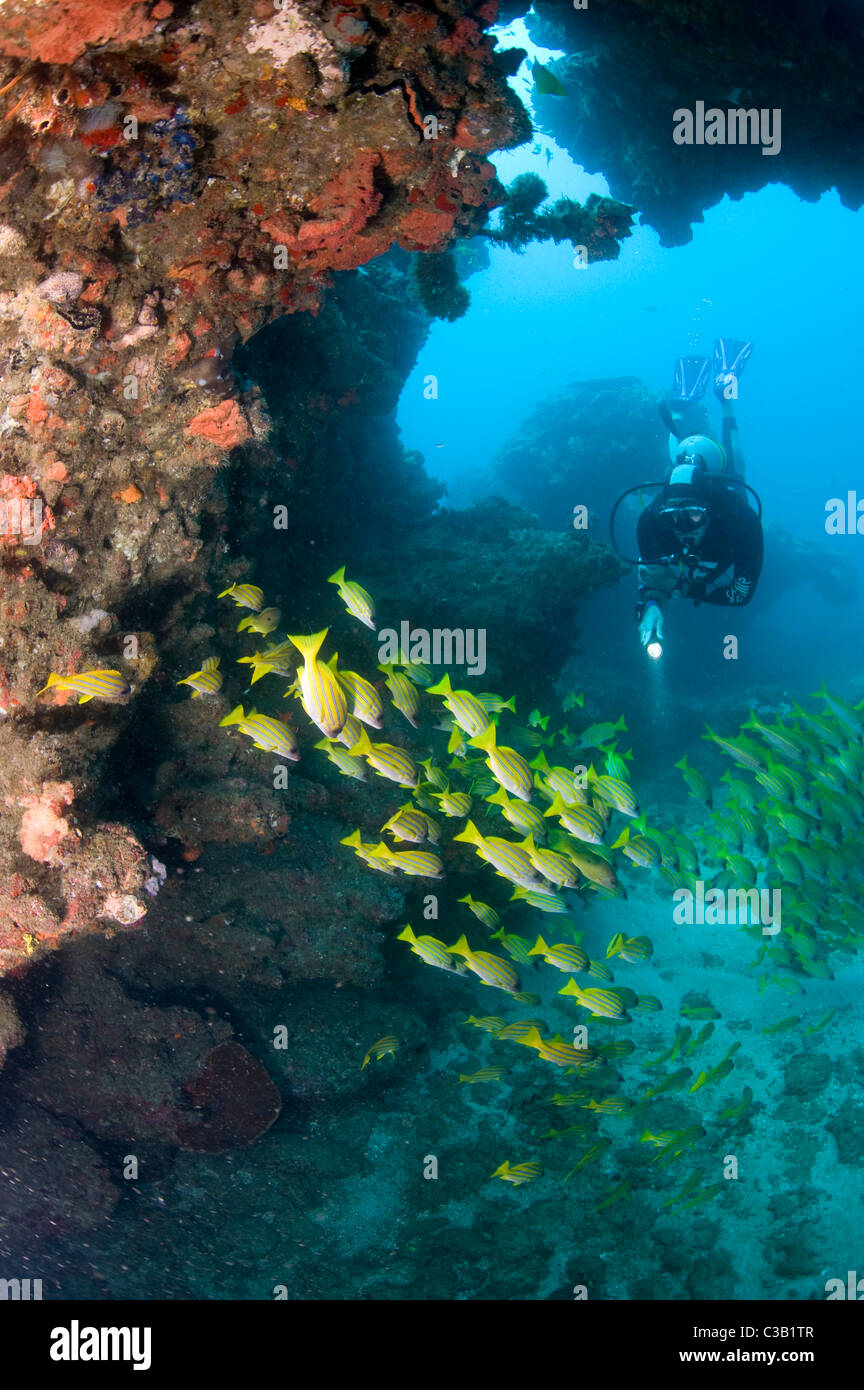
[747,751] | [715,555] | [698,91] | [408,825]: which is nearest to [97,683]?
[408,825]

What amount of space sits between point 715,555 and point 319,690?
763cm

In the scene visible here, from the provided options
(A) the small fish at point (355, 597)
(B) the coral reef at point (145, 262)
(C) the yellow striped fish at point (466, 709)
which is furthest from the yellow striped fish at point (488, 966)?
(A) the small fish at point (355, 597)

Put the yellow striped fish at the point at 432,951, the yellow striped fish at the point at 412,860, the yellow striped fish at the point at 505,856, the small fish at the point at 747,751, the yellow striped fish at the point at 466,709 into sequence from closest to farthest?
the yellow striped fish at the point at 505,856 → the yellow striped fish at the point at 412,860 → the yellow striped fish at the point at 466,709 → the yellow striped fish at the point at 432,951 → the small fish at the point at 747,751

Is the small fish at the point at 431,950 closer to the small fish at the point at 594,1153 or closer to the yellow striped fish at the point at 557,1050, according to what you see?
the yellow striped fish at the point at 557,1050

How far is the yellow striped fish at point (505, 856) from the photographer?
4164mm

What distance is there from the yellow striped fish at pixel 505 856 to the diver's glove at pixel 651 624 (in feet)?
17.5

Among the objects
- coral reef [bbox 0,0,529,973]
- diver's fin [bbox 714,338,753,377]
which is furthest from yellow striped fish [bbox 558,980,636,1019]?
diver's fin [bbox 714,338,753,377]

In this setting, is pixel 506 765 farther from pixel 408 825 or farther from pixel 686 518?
pixel 686 518

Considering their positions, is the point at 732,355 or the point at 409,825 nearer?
the point at 409,825

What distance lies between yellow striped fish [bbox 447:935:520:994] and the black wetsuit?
19.5 ft

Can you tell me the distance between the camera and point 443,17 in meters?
4.08

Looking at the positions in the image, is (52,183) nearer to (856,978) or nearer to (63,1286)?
(63,1286)

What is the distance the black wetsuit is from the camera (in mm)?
8680

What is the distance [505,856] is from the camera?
4.19m
